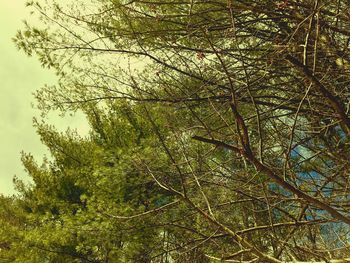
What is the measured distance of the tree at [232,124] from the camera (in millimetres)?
1987

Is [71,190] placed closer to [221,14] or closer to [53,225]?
[53,225]

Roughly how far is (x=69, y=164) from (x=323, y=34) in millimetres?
9891

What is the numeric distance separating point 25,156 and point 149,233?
832cm

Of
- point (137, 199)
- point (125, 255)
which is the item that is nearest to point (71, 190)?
point (137, 199)

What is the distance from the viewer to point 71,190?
37.9 feet

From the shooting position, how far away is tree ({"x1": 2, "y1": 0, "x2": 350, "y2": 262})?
1.99 meters

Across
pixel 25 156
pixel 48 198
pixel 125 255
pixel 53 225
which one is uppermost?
pixel 25 156

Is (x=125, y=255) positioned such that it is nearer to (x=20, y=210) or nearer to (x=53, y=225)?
(x=53, y=225)

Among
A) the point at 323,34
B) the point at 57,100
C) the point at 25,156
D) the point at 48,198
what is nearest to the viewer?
the point at 323,34

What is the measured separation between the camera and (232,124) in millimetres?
3625

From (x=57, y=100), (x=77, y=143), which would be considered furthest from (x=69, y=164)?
(x=57, y=100)

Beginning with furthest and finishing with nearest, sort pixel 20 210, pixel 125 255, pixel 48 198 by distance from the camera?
pixel 20 210 → pixel 48 198 → pixel 125 255

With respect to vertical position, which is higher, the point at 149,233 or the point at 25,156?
the point at 25,156

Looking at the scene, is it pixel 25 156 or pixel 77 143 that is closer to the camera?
pixel 77 143
